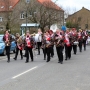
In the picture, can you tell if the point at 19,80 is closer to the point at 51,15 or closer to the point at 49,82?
the point at 49,82

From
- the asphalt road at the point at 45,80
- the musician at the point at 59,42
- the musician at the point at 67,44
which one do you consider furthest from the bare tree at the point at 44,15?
the asphalt road at the point at 45,80

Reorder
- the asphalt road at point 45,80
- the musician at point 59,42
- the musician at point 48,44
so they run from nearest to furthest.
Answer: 1. the asphalt road at point 45,80
2. the musician at point 59,42
3. the musician at point 48,44

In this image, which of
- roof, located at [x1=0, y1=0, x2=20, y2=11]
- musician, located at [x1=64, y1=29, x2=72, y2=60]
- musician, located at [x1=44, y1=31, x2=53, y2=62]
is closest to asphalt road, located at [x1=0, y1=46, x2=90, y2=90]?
musician, located at [x1=44, y1=31, x2=53, y2=62]

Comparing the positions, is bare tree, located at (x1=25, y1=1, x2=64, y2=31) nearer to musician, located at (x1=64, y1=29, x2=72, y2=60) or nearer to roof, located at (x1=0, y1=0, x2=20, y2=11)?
roof, located at (x1=0, y1=0, x2=20, y2=11)

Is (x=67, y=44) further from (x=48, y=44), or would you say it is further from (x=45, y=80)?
(x=45, y=80)

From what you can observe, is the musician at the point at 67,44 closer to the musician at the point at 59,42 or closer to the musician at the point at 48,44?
the musician at the point at 48,44

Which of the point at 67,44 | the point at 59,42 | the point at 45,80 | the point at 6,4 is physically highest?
the point at 6,4

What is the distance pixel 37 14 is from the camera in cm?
5200

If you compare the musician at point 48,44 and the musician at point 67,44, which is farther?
the musician at point 67,44

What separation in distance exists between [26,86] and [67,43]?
848cm

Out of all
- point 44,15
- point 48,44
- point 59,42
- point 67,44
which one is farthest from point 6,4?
point 59,42

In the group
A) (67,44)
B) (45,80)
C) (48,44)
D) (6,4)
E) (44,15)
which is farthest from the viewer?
(6,4)

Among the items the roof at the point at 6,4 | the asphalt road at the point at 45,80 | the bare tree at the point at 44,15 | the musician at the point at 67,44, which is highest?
the roof at the point at 6,4

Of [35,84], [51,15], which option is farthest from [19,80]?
[51,15]
